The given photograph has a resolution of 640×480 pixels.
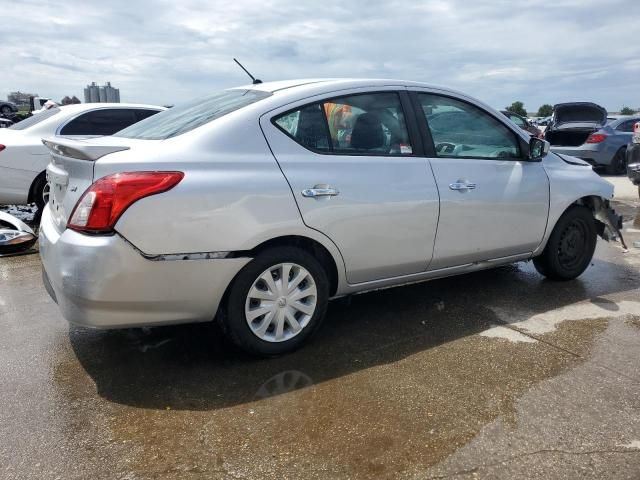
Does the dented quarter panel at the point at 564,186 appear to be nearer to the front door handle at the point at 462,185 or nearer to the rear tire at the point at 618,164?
the front door handle at the point at 462,185

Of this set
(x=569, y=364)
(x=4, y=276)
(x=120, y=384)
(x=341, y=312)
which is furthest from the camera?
(x=4, y=276)

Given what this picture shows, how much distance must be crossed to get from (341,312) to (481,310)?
104 centimetres

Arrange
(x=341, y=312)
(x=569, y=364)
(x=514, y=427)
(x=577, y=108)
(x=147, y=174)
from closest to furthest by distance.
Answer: (x=514, y=427) < (x=147, y=174) < (x=569, y=364) < (x=341, y=312) < (x=577, y=108)

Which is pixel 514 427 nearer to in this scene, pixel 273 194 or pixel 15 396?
pixel 273 194

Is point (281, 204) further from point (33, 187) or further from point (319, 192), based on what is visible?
point (33, 187)

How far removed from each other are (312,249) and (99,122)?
5.25 m

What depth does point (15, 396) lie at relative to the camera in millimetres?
2867

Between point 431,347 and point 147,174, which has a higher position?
point 147,174

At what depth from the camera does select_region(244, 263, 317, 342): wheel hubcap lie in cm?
312

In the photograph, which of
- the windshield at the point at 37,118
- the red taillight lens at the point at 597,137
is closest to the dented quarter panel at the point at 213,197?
the windshield at the point at 37,118

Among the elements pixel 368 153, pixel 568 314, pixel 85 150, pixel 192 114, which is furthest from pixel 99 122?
pixel 568 314

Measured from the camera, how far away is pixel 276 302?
125 inches

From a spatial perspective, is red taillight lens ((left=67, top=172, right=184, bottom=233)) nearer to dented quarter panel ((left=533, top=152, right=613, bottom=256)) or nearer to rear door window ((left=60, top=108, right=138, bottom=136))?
Answer: dented quarter panel ((left=533, top=152, right=613, bottom=256))

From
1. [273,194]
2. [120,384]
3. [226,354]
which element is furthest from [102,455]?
[273,194]
